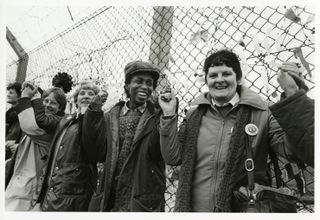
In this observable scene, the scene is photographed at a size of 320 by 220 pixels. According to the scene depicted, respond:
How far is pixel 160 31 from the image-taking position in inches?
61.4

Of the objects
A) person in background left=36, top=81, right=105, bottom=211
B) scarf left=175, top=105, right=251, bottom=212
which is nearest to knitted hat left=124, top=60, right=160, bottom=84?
person in background left=36, top=81, right=105, bottom=211

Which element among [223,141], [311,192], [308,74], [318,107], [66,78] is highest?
[66,78]

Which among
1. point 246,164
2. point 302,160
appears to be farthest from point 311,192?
point 246,164

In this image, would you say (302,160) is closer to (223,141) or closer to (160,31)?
(223,141)

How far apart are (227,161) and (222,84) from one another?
29 cm

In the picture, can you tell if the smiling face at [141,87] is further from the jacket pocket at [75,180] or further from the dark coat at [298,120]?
the dark coat at [298,120]

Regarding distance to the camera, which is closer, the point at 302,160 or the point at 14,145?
the point at 302,160

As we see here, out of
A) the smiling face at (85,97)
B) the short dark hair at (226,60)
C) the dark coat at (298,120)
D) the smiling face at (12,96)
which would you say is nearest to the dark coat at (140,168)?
the smiling face at (85,97)

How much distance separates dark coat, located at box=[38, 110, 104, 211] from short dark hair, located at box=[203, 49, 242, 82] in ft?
2.00

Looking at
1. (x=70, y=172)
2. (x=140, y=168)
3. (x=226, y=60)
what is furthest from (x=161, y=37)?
(x=70, y=172)

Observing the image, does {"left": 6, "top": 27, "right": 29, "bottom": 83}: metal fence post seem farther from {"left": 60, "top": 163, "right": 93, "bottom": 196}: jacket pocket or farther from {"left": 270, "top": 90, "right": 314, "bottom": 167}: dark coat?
{"left": 270, "top": 90, "right": 314, "bottom": 167}: dark coat

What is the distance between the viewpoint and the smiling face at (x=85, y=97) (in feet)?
4.92

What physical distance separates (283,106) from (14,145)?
1312 millimetres

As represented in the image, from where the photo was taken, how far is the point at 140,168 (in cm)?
134
